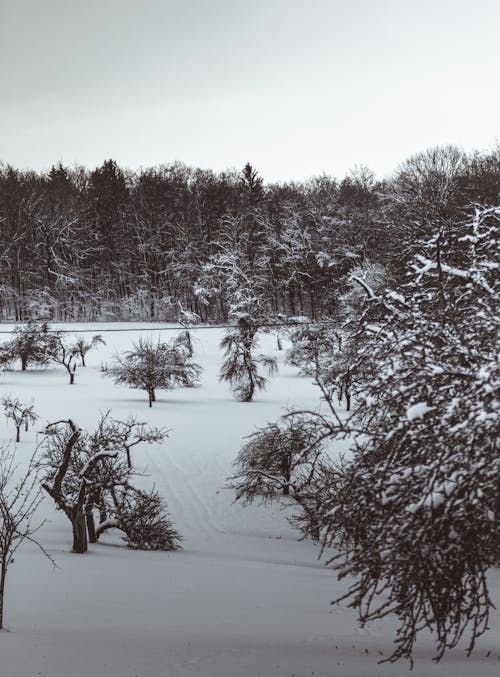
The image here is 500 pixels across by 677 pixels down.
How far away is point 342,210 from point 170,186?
17.5 meters

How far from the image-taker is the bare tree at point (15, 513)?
994 cm

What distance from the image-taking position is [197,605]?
41.8 ft

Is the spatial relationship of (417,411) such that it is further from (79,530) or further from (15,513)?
(15,513)

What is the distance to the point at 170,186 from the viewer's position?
57.4 meters

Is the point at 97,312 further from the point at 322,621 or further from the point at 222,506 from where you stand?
the point at 322,621

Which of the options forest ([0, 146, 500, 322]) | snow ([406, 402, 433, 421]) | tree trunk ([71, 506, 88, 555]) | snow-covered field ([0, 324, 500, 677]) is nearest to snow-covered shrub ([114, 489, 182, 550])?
snow-covered field ([0, 324, 500, 677])

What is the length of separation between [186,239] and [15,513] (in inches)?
1403

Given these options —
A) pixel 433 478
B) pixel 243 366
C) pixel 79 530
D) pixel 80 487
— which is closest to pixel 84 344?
pixel 243 366

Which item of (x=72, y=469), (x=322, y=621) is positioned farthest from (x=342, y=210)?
(x=322, y=621)

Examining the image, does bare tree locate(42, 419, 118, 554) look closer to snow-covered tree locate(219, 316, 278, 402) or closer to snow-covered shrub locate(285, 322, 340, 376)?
snow-covered tree locate(219, 316, 278, 402)

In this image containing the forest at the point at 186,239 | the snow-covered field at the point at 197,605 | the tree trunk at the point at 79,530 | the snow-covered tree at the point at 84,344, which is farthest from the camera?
the forest at the point at 186,239

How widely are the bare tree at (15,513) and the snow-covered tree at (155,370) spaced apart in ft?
32.7

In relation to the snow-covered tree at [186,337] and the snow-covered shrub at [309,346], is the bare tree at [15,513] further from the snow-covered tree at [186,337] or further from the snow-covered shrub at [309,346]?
the snow-covered shrub at [309,346]

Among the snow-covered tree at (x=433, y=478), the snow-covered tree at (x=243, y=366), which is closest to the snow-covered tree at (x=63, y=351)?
the snow-covered tree at (x=243, y=366)
